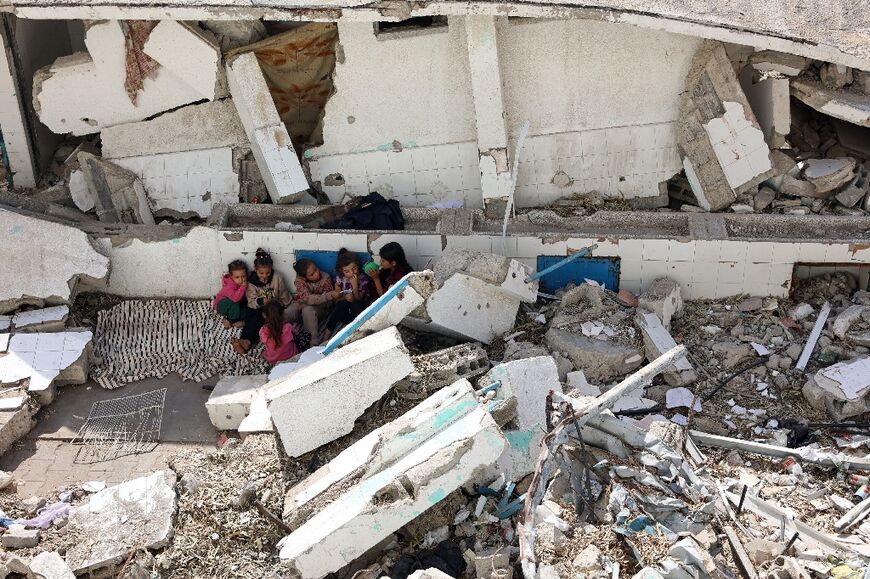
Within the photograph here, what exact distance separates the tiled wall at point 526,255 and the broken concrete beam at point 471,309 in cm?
73

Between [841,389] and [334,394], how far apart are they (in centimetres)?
431

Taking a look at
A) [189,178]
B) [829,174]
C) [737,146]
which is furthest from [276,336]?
[829,174]

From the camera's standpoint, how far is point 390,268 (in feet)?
33.6

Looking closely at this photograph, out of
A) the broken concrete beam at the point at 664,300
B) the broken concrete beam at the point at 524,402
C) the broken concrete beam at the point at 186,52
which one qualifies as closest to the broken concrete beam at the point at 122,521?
the broken concrete beam at the point at 524,402

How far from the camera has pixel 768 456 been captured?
27.5 ft

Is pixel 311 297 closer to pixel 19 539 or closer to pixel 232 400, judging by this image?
pixel 232 400

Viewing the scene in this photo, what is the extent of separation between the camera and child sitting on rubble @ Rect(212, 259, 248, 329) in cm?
1048

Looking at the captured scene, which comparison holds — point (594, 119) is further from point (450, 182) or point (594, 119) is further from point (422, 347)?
point (422, 347)

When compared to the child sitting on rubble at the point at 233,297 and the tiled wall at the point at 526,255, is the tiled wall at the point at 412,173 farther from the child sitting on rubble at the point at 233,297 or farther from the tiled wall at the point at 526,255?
the child sitting on rubble at the point at 233,297

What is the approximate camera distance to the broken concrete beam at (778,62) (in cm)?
988

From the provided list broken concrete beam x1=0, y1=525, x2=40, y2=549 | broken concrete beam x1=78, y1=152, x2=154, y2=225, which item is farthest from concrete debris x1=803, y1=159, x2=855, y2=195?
broken concrete beam x1=0, y1=525, x2=40, y2=549

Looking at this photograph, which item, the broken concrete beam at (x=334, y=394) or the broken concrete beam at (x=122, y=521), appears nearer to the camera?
the broken concrete beam at (x=122, y=521)

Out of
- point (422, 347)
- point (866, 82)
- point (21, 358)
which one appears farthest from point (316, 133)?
point (866, 82)

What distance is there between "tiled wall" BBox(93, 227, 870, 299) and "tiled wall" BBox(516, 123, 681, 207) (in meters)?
0.98
